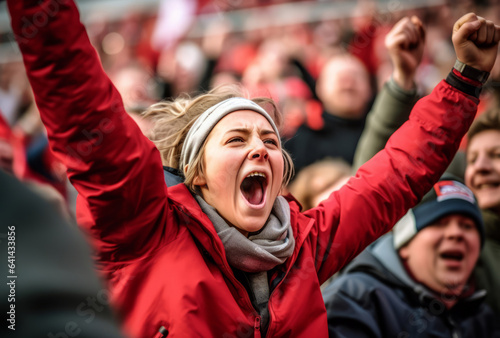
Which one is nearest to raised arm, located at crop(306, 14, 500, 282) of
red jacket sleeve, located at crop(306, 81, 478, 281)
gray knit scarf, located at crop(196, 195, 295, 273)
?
red jacket sleeve, located at crop(306, 81, 478, 281)

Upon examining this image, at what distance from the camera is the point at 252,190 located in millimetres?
2121

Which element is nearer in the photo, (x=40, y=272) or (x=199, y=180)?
(x=40, y=272)

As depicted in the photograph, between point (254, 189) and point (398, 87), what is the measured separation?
1020mm

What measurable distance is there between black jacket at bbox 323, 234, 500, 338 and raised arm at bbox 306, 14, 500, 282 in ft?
1.64

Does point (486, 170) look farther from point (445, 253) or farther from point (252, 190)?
point (252, 190)

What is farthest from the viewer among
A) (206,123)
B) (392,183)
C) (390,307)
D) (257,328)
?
(390,307)

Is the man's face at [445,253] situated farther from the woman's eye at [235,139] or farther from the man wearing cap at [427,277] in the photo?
the woman's eye at [235,139]

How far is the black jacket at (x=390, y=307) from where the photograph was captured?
2549 millimetres

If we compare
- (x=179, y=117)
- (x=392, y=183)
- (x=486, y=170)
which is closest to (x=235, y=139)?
(x=179, y=117)

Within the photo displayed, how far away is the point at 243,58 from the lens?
661cm

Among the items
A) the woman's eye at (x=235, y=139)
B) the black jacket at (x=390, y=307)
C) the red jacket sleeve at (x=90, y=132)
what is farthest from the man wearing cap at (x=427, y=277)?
the red jacket sleeve at (x=90, y=132)

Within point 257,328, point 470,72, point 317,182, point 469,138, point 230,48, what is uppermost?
point 470,72

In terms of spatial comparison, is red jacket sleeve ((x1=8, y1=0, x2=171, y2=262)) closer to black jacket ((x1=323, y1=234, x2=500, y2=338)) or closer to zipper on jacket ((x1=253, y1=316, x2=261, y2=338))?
zipper on jacket ((x1=253, y1=316, x2=261, y2=338))

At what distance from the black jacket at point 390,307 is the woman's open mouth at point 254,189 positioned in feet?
2.46
